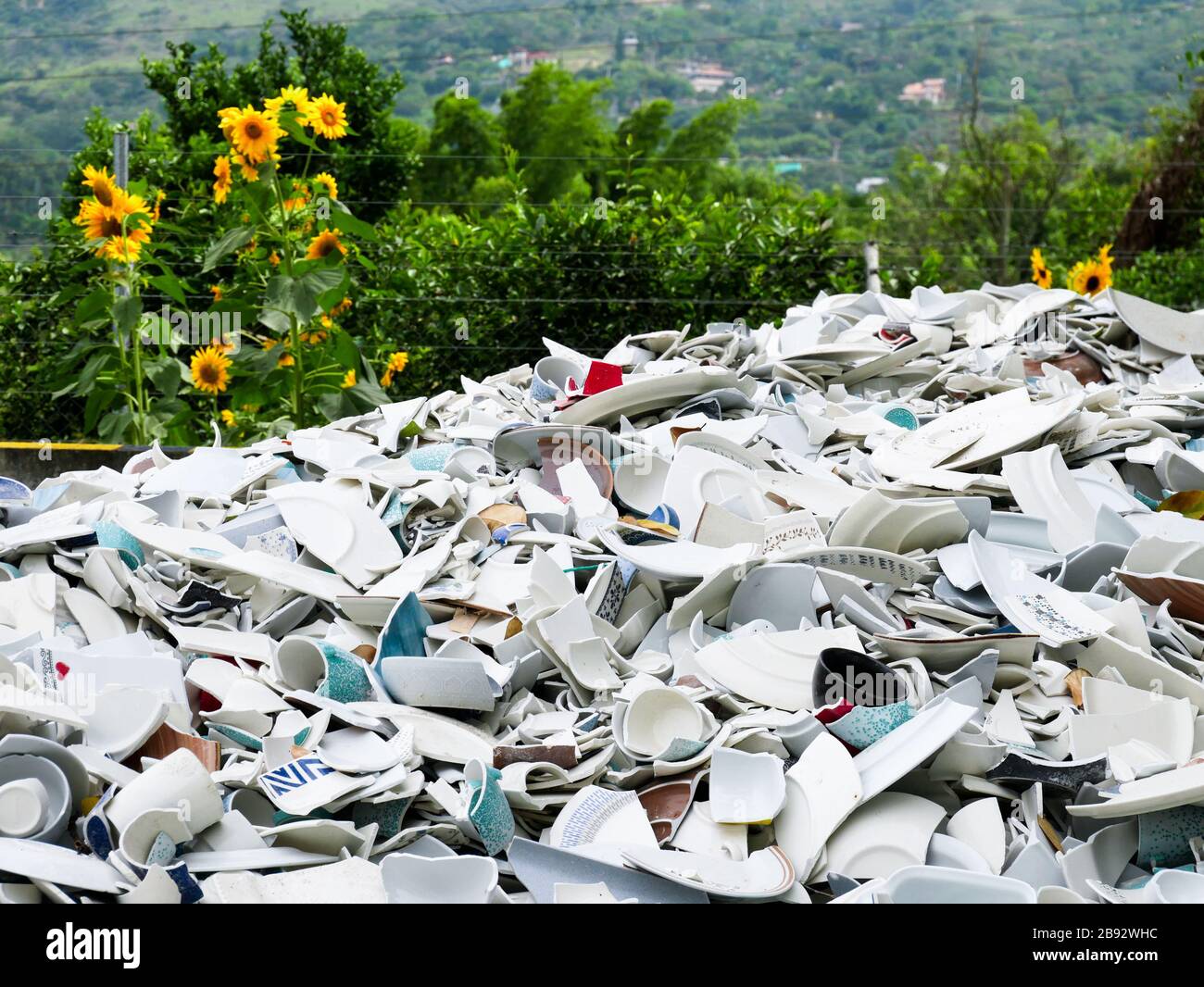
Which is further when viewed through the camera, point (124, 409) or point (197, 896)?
point (124, 409)

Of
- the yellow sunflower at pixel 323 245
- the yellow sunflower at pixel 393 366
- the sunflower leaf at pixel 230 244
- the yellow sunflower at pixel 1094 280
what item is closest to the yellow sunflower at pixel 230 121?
the sunflower leaf at pixel 230 244

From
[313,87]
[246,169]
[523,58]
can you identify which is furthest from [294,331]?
[523,58]

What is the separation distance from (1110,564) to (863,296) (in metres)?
2.07

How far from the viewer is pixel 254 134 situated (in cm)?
370

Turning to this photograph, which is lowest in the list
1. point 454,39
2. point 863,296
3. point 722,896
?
point 722,896

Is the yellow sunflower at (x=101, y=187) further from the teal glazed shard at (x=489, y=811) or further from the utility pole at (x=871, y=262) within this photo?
the utility pole at (x=871, y=262)

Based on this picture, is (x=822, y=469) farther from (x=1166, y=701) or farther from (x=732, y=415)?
(x=1166, y=701)

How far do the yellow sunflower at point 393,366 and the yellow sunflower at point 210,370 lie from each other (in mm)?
711

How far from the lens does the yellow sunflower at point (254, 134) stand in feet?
12.1

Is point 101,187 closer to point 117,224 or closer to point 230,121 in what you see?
point 117,224

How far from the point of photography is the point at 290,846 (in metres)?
1.73
